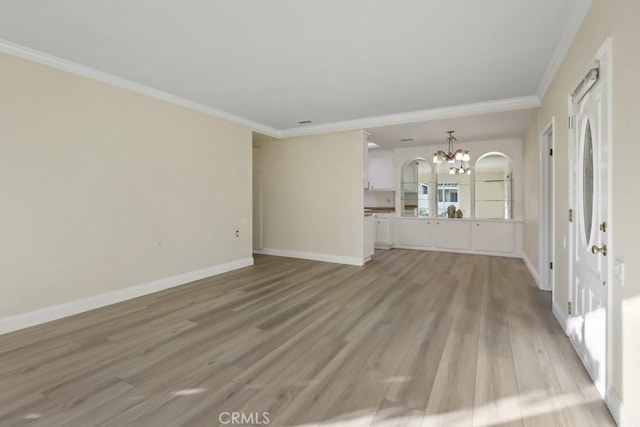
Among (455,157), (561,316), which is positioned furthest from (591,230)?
(455,157)

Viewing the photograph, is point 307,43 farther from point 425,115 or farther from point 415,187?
point 415,187

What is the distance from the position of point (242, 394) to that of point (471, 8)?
3354mm

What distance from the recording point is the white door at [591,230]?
1956 millimetres

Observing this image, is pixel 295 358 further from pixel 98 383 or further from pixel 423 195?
pixel 423 195

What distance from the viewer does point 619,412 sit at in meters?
1.69

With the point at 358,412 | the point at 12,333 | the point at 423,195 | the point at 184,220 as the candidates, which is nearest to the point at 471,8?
the point at 358,412

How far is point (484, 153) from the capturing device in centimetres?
704

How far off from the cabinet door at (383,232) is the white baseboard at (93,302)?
4187mm

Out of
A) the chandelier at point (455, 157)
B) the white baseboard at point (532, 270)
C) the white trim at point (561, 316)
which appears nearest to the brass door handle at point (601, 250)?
the white trim at point (561, 316)

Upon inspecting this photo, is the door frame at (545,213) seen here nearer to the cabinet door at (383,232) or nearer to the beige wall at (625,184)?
the beige wall at (625,184)

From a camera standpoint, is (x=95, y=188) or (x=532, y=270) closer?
(x=95, y=188)

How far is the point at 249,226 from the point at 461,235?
491 centimetres

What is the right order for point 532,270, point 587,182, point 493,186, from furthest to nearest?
point 493,186 < point 532,270 < point 587,182

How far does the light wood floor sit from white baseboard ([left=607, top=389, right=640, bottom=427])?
7 cm
